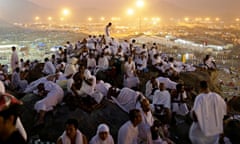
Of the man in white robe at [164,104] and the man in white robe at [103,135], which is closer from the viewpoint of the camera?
the man in white robe at [103,135]

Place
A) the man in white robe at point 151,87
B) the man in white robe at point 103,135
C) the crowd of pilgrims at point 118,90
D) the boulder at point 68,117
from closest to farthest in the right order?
the man in white robe at point 103,135 < the crowd of pilgrims at point 118,90 < the boulder at point 68,117 < the man in white robe at point 151,87

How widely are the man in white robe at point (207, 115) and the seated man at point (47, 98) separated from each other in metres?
3.77

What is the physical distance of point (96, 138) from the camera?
22.3 ft

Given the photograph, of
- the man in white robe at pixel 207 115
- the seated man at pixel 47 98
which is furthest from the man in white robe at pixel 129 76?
the man in white robe at pixel 207 115

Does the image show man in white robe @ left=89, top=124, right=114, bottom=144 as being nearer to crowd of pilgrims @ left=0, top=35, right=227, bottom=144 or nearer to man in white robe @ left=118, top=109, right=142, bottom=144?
crowd of pilgrims @ left=0, top=35, right=227, bottom=144

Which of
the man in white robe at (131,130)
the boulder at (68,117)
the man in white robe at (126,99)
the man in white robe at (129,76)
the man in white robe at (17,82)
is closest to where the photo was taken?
the man in white robe at (131,130)

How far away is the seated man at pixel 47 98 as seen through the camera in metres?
8.75

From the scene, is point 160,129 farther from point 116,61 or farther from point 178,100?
point 116,61

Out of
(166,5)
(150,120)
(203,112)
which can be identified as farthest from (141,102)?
(166,5)

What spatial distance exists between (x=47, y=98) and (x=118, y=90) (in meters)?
2.39

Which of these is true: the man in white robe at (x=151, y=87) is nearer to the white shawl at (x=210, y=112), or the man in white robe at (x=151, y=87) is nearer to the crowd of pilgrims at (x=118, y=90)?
the crowd of pilgrims at (x=118, y=90)

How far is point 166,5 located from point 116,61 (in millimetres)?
158480

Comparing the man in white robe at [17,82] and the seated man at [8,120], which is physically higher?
the seated man at [8,120]

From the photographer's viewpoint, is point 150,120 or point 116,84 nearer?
point 150,120
